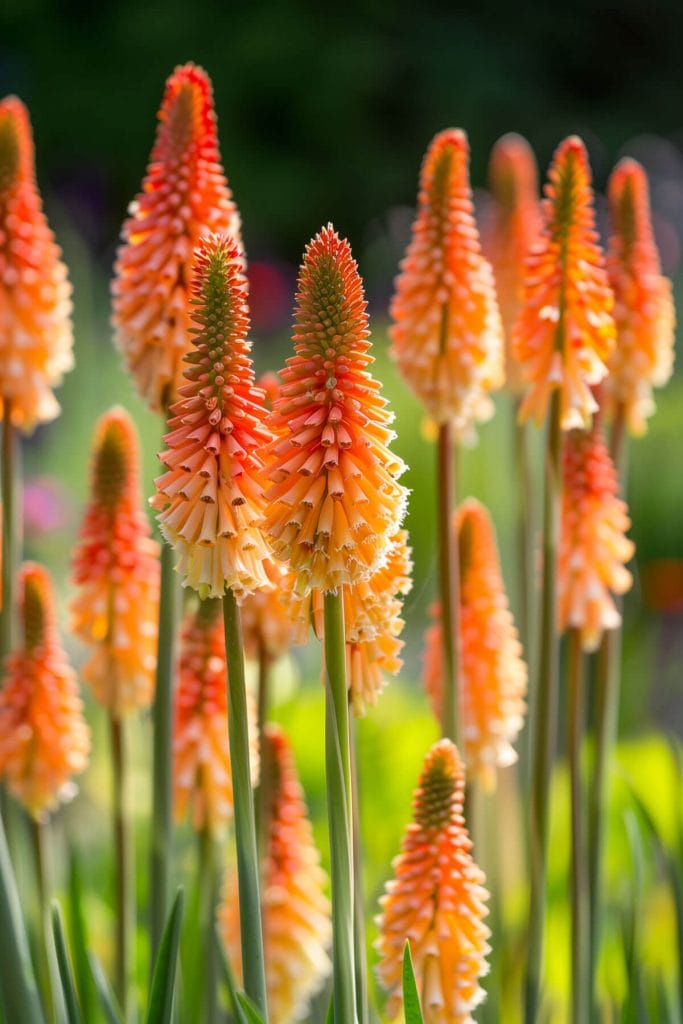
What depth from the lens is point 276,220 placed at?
67.5ft

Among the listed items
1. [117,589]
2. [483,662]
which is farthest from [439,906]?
[117,589]

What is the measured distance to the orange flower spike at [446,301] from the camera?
125 inches

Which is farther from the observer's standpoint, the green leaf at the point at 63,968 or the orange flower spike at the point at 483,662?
the orange flower spike at the point at 483,662

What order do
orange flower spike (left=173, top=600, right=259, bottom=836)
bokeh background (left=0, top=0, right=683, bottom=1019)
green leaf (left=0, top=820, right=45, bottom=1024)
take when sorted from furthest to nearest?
bokeh background (left=0, top=0, right=683, bottom=1019) < orange flower spike (left=173, top=600, right=259, bottom=836) < green leaf (left=0, top=820, right=45, bottom=1024)

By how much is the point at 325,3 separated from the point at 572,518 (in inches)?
772

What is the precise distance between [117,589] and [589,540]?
3.75ft

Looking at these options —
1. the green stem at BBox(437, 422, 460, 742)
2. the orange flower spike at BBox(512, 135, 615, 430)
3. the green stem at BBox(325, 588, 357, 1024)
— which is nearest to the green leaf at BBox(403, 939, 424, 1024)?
the green stem at BBox(325, 588, 357, 1024)

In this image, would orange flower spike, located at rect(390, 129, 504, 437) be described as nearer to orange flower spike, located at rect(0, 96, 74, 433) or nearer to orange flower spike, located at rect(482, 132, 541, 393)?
orange flower spike, located at rect(0, 96, 74, 433)

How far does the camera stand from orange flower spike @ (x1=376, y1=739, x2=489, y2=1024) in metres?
2.50

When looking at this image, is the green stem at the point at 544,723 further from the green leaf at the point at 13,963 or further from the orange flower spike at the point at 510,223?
the orange flower spike at the point at 510,223

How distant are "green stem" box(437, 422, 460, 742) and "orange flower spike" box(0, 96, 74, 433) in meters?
1.01

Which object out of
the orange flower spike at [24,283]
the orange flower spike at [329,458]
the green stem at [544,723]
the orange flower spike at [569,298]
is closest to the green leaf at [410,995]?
the orange flower spike at [329,458]

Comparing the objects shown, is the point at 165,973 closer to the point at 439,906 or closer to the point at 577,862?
the point at 439,906

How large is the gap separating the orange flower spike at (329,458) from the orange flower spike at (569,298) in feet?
3.02
